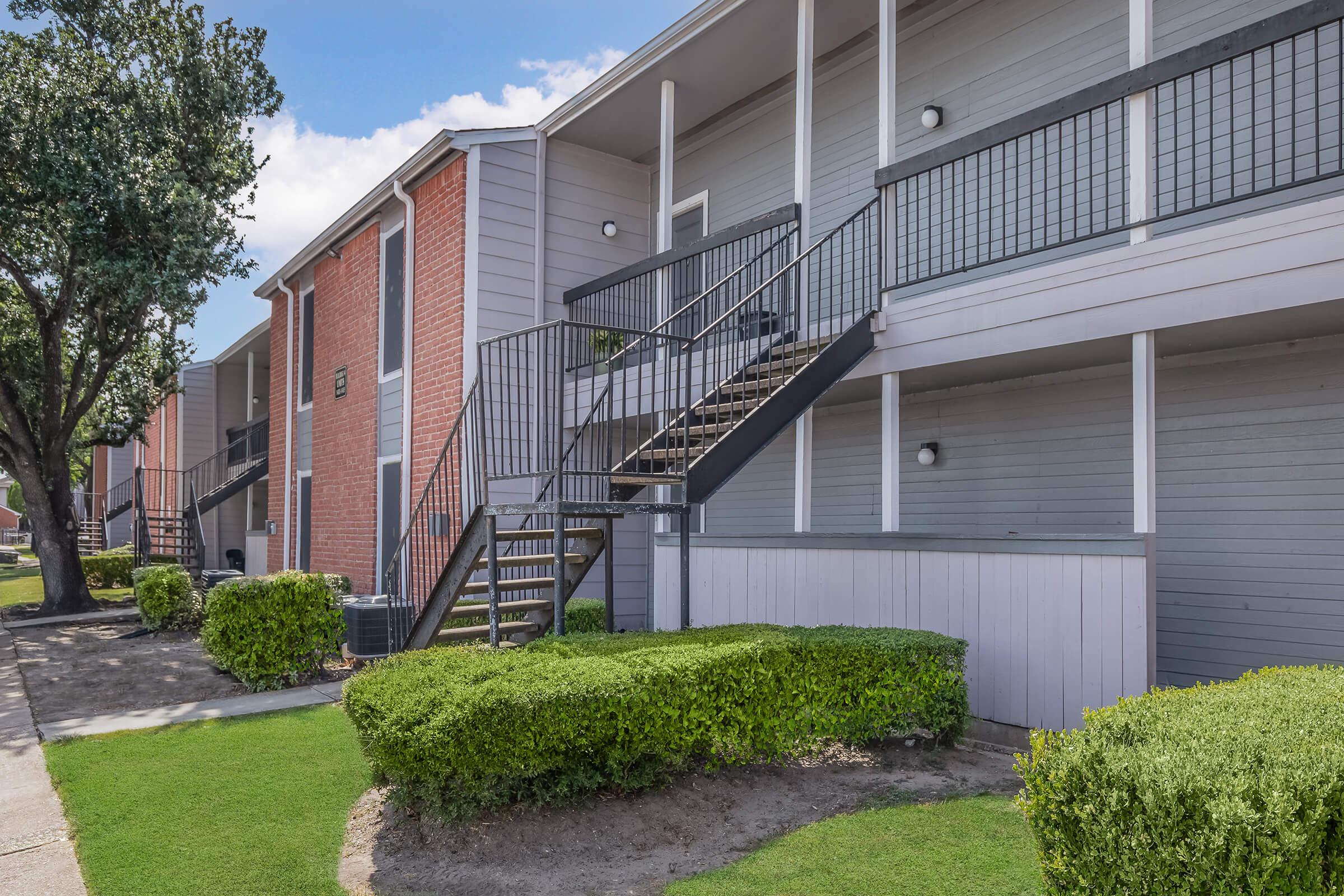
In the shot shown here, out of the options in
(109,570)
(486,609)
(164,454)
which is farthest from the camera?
(164,454)

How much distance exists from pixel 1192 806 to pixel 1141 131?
4.49 metres

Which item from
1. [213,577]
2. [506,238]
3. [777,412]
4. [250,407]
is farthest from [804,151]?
[250,407]

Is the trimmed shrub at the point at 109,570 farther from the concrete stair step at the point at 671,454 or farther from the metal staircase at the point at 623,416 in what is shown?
the concrete stair step at the point at 671,454

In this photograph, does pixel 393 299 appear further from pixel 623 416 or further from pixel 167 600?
pixel 623 416

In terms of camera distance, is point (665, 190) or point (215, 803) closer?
point (215, 803)

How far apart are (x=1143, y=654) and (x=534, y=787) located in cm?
338

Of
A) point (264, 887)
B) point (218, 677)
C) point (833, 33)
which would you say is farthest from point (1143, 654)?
point (218, 677)

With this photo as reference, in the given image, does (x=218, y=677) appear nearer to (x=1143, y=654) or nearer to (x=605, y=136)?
(x=605, y=136)

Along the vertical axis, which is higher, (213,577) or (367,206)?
(367,206)

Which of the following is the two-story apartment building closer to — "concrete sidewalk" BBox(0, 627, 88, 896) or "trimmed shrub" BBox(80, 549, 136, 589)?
"concrete sidewalk" BBox(0, 627, 88, 896)

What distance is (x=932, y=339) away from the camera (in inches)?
259

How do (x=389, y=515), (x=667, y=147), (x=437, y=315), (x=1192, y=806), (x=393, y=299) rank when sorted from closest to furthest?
(x=1192, y=806) < (x=667, y=147) < (x=437, y=315) < (x=389, y=515) < (x=393, y=299)

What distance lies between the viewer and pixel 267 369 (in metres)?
23.3

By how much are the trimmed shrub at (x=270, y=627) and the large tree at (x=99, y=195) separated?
17.8 feet
